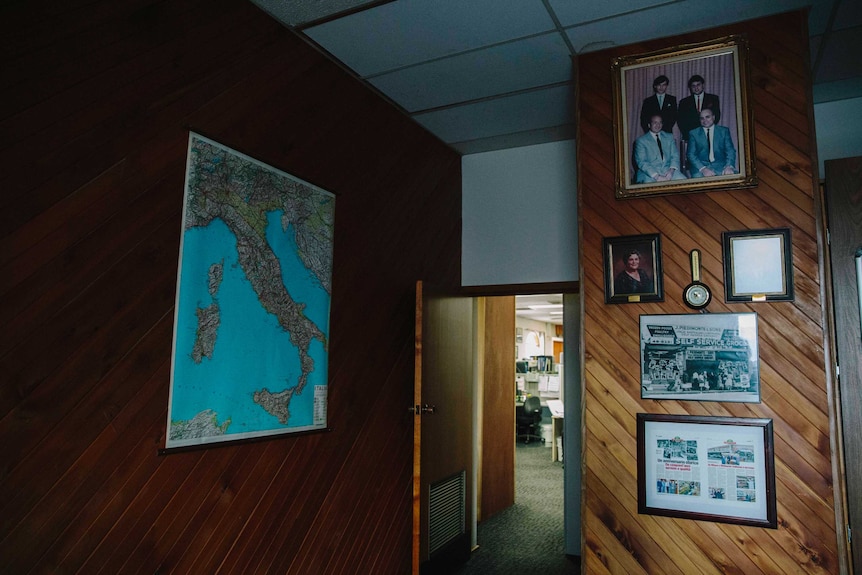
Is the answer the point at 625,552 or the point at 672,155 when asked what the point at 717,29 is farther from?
the point at 625,552

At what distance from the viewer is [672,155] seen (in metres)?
2.92

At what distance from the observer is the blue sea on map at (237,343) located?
2.37 metres

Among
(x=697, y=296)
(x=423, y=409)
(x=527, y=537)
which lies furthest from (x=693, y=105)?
(x=527, y=537)

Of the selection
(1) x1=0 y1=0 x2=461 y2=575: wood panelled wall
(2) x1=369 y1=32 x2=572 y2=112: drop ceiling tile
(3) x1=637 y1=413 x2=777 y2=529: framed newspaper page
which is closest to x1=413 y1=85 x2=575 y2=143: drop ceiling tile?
(2) x1=369 y1=32 x2=572 y2=112: drop ceiling tile

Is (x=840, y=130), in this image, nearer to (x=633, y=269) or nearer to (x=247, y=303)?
(x=633, y=269)

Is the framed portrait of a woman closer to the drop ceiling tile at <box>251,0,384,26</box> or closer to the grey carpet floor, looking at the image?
the drop ceiling tile at <box>251,0,384,26</box>

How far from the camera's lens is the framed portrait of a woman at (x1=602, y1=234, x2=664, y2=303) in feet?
9.46

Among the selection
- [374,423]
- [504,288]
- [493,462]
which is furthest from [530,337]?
[374,423]

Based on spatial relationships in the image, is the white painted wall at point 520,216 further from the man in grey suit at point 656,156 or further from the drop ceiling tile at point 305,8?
the drop ceiling tile at point 305,8

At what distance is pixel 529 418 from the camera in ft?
33.7

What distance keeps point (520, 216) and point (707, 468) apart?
2.50m

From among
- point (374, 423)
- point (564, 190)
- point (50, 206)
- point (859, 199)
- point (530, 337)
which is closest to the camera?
point (50, 206)

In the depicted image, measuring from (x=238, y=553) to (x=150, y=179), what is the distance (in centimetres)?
169

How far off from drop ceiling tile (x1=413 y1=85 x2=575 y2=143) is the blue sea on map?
1788mm
